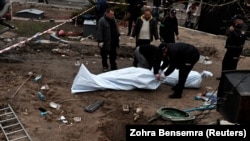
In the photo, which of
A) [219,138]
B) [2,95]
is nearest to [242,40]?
[219,138]

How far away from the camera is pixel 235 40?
29.1 ft

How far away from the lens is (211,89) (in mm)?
9305

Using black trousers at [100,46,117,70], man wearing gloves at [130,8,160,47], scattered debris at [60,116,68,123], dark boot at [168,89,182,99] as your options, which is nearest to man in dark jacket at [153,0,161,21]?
man wearing gloves at [130,8,160,47]

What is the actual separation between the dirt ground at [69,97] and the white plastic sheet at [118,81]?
13cm

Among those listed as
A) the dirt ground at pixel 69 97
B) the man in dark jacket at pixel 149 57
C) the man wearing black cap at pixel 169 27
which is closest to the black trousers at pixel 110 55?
the dirt ground at pixel 69 97

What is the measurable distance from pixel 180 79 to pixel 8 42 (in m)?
5.73

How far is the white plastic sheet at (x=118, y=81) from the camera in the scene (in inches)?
331

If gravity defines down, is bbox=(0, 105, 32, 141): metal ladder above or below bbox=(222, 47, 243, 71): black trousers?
below

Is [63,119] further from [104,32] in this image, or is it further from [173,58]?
[104,32]

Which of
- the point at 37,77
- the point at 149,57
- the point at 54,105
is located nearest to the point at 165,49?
the point at 149,57

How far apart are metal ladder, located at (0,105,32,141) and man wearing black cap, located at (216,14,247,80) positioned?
465 cm

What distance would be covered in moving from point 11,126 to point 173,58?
132 inches

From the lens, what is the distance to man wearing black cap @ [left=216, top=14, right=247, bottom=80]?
858 cm

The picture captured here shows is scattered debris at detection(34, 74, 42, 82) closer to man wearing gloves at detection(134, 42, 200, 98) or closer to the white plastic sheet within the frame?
the white plastic sheet
